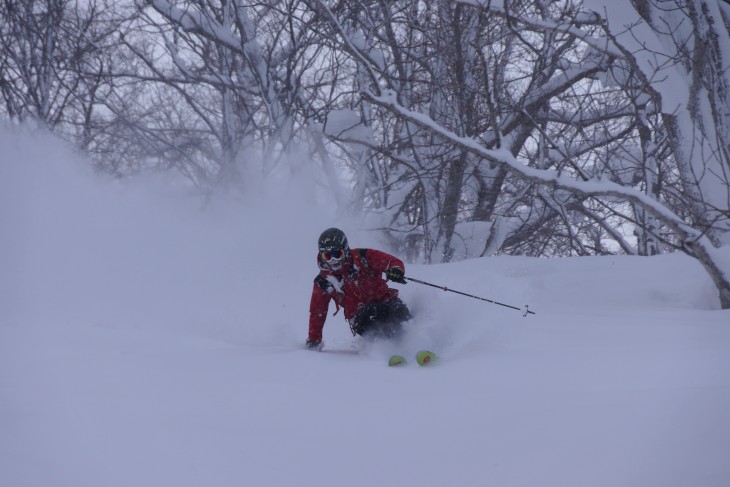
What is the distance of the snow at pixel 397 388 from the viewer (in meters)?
2.56

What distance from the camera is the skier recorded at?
546 centimetres

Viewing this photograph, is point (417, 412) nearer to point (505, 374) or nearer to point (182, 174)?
point (505, 374)

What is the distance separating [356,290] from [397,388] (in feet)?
6.69

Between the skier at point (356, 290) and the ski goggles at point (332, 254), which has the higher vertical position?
the ski goggles at point (332, 254)

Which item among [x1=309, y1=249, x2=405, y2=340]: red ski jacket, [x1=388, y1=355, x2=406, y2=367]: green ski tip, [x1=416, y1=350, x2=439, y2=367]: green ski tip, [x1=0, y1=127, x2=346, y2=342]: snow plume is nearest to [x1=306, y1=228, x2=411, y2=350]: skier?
[x1=309, y1=249, x2=405, y2=340]: red ski jacket

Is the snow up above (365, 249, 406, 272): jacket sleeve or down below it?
below

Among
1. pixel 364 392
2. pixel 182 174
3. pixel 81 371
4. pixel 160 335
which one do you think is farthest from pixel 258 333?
pixel 182 174

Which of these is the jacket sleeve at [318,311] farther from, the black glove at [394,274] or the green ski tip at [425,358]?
the green ski tip at [425,358]

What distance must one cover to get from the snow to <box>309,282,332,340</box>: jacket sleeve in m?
0.23

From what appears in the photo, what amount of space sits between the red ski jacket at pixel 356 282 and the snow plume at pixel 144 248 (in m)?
1.28

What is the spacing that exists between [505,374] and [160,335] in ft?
11.4

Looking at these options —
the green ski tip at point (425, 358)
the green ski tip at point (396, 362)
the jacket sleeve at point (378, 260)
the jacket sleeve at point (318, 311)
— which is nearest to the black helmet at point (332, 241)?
the jacket sleeve at point (378, 260)

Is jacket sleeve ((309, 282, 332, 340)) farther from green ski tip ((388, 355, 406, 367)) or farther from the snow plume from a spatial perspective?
green ski tip ((388, 355, 406, 367))

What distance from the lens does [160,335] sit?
18.9 ft
